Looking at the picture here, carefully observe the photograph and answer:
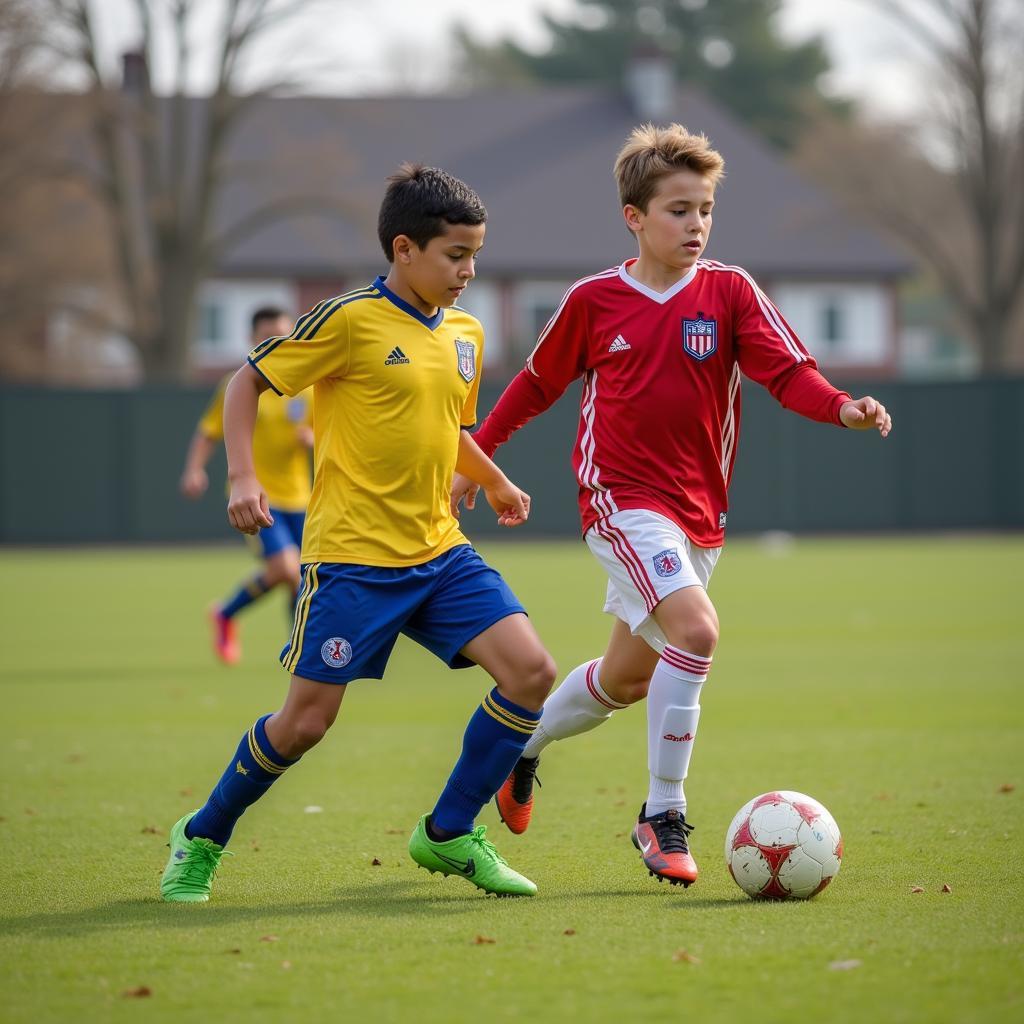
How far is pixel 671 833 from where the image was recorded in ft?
16.6

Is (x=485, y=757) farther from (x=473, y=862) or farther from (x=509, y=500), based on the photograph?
(x=509, y=500)

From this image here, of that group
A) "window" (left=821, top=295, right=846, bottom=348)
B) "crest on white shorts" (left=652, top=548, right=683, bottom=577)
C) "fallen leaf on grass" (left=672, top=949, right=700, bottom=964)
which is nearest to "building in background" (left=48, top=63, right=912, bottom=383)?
"window" (left=821, top=295, right=846, bottom=348)

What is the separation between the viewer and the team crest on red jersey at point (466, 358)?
5195 mm

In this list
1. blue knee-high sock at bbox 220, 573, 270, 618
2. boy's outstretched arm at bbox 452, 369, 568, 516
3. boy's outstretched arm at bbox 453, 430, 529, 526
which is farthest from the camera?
blue knee-high sock at bbox 220, 573, 270, 618

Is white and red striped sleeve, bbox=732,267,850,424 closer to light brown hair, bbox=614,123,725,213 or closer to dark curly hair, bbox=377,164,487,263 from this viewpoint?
light brown hair, bbox=614,123,725,213

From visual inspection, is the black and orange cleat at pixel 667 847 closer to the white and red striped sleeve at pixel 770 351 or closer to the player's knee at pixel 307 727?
the player's knee at pixel 307 727

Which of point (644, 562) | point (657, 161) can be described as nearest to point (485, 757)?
point (644, 562)

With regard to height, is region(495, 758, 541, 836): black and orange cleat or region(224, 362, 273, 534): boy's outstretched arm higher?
region(224, 362, 273, 534): boy's outstretched arm

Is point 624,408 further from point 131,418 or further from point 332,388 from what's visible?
point 131,418

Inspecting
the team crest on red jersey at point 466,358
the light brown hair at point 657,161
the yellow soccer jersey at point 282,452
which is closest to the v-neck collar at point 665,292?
the light brown hair at point 657,161

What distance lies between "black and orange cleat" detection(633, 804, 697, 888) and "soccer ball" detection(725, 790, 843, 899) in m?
0.13

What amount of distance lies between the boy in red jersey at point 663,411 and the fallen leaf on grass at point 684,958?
988mm

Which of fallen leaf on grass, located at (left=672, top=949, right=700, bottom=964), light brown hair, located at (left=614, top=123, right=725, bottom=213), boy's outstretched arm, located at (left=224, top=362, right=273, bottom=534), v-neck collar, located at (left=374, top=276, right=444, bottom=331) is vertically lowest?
fallen leaf on grass, located at (left=672, top=949, right=700, bottom=964)

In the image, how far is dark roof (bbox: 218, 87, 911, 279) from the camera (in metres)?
46.5
